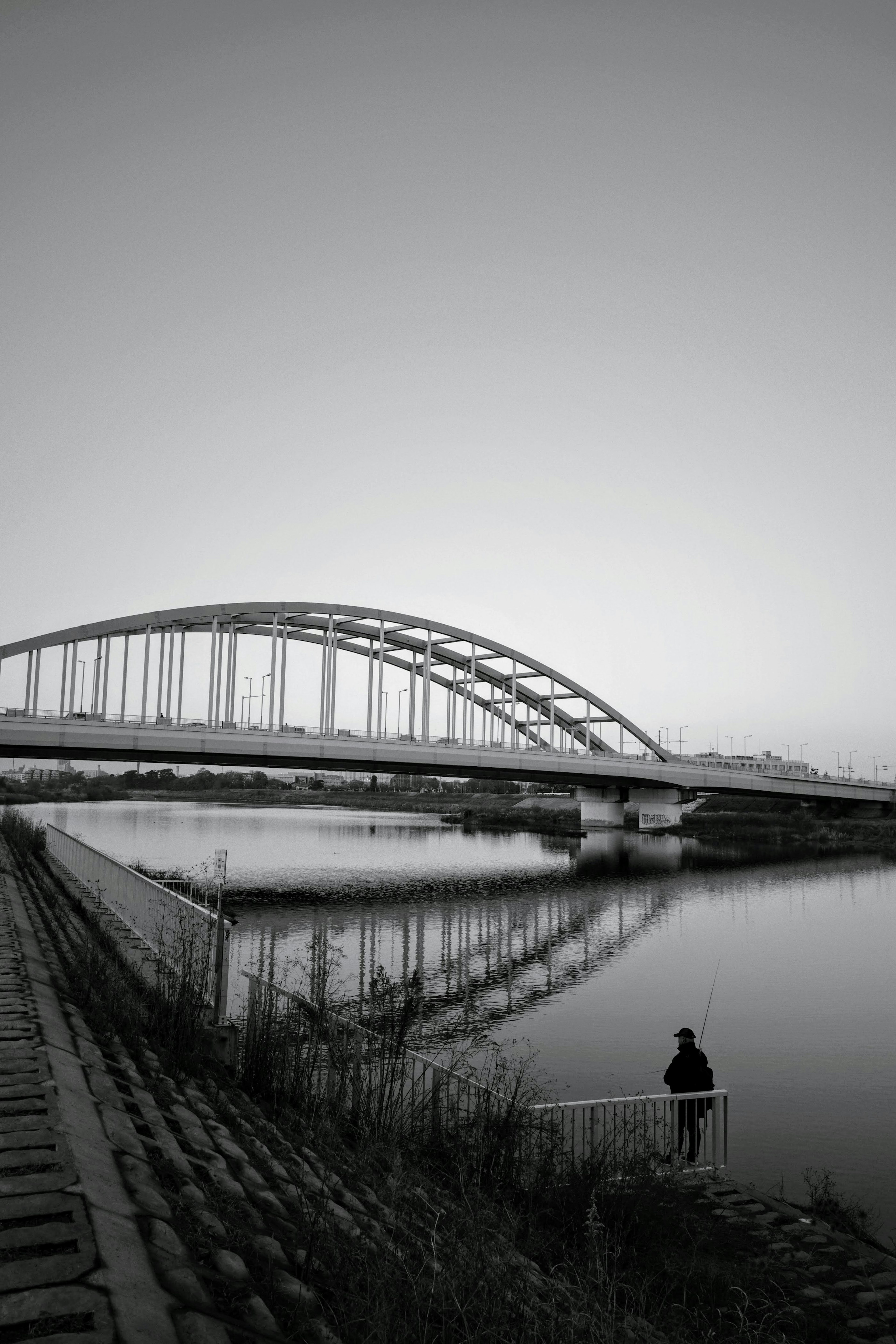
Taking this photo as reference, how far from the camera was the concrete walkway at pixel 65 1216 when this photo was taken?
2.97 meters

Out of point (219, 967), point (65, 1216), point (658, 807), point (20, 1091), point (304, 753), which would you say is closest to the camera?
point (65, 1216)

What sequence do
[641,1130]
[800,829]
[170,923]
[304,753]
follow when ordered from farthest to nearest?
[800,829] < [304,753] < [170,923] < [641,1130]

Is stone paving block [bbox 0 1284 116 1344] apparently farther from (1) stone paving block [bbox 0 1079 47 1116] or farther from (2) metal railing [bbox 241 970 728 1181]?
(2) metal railing [bbox 241 970 728 1181]

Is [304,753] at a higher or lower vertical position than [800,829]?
higher

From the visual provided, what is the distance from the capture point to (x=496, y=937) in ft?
78.5

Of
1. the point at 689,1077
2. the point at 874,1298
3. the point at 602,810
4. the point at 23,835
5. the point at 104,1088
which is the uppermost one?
the point at 104,1088

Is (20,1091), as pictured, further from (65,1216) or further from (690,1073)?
(690,1073)

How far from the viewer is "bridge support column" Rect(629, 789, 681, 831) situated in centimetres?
6925

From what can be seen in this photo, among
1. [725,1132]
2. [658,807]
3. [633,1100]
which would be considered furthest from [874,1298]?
[658,807]

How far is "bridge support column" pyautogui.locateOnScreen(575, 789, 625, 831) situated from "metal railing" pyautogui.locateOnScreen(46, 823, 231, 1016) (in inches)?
2338

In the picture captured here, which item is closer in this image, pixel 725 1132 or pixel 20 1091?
pixel 20 1091

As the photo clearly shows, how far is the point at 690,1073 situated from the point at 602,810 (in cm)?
6563

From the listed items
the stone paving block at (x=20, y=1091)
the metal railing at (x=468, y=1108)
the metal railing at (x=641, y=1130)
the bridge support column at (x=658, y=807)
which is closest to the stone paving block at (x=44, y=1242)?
the stone paving block at (x=20, y=1091)

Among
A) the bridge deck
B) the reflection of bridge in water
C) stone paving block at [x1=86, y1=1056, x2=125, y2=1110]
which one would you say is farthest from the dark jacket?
the bridge deck
